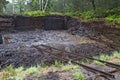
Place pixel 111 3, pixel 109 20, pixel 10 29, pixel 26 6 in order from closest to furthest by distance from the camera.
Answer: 1. pixel 109 20
2. pixel 111 3
3. pixel 10 29
4. pixel 26 6

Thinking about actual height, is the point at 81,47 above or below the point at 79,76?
below

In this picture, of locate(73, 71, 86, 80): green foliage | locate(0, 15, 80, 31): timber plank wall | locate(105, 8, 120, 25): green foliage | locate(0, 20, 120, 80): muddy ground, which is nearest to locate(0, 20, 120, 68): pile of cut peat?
locate(0, 20, 120, 80): muddy ground

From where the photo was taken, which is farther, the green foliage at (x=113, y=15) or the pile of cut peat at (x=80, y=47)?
the green foliage at (x=113, y=15)

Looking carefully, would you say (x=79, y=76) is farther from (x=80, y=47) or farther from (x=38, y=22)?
(x=38, y=22)

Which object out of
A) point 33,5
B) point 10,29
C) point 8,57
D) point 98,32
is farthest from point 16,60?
point 33,5

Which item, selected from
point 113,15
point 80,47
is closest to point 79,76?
point 80,47

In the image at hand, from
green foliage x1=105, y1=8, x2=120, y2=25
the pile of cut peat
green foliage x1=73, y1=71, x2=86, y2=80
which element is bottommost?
the pile of cut peat

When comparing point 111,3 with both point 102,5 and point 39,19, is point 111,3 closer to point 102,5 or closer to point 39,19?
point 102,5

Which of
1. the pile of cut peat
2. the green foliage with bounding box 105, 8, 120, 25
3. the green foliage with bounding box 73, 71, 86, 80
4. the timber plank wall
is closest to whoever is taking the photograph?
the green foliage with bounding box 73, 71, 86, 80

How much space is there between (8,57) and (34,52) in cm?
150

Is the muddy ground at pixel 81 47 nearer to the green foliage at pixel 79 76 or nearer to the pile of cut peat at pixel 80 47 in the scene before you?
the pile of cut peat at pixel 80 47

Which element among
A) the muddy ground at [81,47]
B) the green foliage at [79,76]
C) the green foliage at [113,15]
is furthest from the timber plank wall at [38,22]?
the green foliage at [79,76]

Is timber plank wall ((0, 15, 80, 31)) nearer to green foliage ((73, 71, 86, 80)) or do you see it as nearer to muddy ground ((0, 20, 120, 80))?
muddy ground ((0, 20, 120, 80))

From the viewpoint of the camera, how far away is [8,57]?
34.3 feet
